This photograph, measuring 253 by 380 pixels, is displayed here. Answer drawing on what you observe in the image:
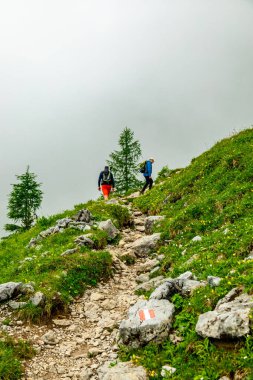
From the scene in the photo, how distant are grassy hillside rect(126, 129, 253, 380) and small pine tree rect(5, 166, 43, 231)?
2329 centimetres

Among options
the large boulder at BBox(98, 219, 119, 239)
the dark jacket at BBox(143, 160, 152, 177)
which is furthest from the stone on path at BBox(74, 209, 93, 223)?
the dark jacket at BBox(143, 160, 152, 177)

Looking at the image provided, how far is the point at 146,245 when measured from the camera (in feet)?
55.8

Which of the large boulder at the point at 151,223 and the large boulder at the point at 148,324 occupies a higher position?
the large boulder at the point at 151,223

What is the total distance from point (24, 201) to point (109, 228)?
97.3ft

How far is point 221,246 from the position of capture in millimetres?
12203

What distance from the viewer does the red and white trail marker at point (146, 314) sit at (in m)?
9.25

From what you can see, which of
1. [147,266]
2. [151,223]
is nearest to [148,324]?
[147,266]

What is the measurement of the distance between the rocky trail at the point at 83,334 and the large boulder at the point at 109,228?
3.75 metres

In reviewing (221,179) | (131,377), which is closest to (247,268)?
(131,377)

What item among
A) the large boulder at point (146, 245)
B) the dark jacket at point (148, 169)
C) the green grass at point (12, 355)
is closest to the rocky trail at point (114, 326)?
the green grass at point (12, 355)

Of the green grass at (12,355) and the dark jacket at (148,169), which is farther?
the dark jacket at (148,169)

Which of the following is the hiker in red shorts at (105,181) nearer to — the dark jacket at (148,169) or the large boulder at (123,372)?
the dark jacket at (148,169)

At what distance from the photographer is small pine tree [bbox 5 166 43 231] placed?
44719mm

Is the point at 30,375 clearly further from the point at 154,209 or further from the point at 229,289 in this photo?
the point at 154,209
